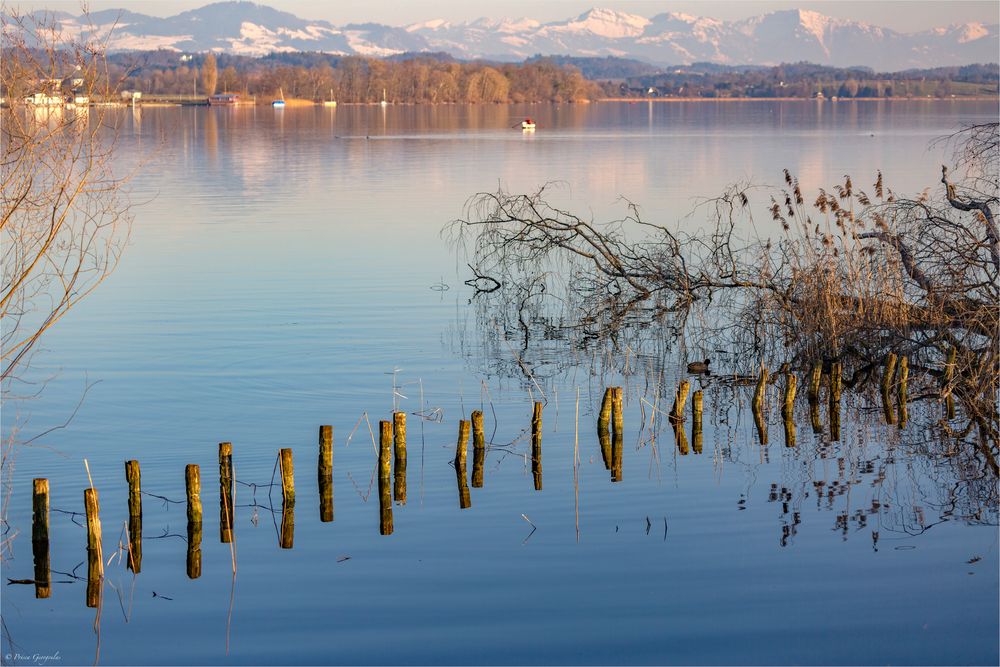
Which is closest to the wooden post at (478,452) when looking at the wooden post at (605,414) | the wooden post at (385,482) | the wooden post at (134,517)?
the wooden post at (385,482)

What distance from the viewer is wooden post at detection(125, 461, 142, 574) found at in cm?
1046

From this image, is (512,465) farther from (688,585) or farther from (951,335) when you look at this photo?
(951,335)

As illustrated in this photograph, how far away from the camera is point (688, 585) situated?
10.9 meters

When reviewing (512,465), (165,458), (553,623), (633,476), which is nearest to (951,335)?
(633,476)

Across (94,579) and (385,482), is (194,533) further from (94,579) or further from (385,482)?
(385,482)

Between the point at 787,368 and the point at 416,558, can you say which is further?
the point at 787,368

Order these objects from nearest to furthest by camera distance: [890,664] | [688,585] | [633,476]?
[890,664] < [688,585] < [633,476]

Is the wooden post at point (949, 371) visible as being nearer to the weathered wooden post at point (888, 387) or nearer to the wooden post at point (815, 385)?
the weathered wooden post at point (888, 387)

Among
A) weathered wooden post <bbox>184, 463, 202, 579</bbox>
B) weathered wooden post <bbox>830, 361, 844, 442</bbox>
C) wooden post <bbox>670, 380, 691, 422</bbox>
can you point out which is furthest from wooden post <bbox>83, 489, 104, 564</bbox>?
weathered wooden post <bbox>830, 361, 844, 442</bbox>

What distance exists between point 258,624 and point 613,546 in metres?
3.58

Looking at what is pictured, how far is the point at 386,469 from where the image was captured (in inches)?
476

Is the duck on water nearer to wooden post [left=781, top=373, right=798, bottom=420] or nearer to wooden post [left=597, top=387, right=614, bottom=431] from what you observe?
wooden post [left=781, top=373, right=798, bottom=420]

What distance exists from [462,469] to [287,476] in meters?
2.42

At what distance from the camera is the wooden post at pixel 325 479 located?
11.8 m
